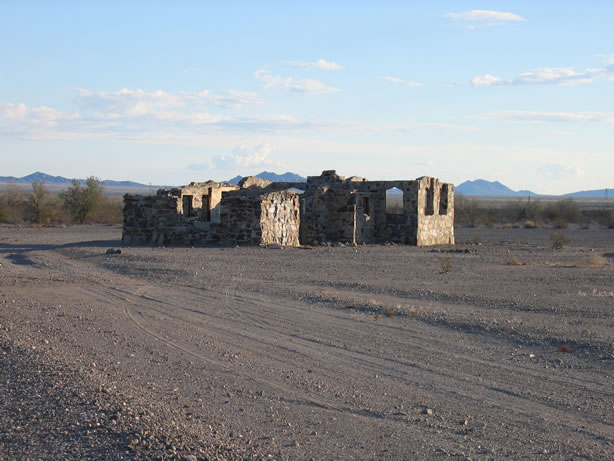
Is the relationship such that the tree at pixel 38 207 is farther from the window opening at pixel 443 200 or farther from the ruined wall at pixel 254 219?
the window opening at pixel 443 200

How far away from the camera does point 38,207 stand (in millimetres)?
41781

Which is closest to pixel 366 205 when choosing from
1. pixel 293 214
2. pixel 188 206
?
pixel 293 214

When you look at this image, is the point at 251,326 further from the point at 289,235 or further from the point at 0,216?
the point at 0,216

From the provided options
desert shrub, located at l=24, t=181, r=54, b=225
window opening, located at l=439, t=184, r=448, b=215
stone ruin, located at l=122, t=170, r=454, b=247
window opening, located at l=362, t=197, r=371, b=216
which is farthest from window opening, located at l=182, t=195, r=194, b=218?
desert shrub, located at l=24, t=181, r=54, b=225

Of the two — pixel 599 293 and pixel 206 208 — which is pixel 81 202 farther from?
pixel 599 293

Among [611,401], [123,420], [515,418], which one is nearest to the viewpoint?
[123,420]

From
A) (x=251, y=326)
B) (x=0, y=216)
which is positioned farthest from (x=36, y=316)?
(x=0, y=216)

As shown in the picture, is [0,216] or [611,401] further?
[0,216]

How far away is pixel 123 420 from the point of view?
5.75 m

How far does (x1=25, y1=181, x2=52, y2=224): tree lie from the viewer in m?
41.4

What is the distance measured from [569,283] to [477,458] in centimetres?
1127

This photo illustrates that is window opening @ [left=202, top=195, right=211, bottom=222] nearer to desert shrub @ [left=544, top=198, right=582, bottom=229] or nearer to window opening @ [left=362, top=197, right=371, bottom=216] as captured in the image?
window opening @ [left=362, top=197, right=371, bottom=216]

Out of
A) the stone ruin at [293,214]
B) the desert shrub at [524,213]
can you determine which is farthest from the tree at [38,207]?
the desert shrub at [524,213]

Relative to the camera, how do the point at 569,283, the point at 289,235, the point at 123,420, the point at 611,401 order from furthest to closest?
the point at 289,235
the point at 569,283
the point at 611,401
the point at 123,420
